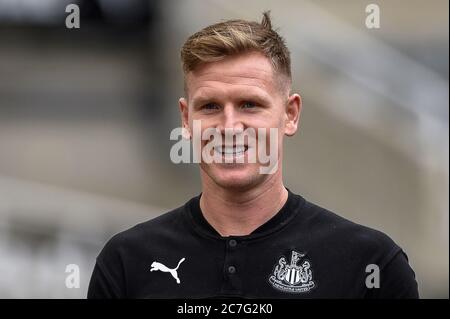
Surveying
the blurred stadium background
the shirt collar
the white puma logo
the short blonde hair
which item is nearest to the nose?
the short blonde hair

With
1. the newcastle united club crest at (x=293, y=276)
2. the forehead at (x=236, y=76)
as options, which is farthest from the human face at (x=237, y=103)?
the newcastle united club crest at (x=293, y=276)

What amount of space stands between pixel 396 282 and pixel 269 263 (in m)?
0.40

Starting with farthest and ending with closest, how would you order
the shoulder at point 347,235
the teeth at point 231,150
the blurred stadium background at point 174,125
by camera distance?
1. the blurred stadium background at point 174,125
2. the shoulder at point 347,235
3. the teeth at point 231,150

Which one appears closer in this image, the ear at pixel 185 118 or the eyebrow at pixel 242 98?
the eyebrow at pixel 242 98

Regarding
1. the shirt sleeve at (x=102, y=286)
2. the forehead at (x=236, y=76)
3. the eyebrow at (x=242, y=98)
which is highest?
the forehead at (x=236, y=76)

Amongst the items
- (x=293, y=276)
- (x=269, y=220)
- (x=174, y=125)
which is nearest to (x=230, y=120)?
(x=269, y=220)

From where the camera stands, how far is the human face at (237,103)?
2590 millimetres

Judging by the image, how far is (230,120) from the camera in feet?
8.41

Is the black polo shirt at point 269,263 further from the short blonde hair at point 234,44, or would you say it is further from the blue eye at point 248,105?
the short blonde hair at point 234,44

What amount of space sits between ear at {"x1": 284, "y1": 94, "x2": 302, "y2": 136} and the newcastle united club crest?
427 mm

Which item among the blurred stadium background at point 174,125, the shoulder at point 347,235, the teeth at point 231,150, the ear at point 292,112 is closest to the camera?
the teeth at point 231,150

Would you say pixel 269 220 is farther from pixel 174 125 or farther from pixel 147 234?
pixel 174 125

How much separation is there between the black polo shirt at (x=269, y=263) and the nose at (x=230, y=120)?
369 mm

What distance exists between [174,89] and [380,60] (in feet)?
5.54
